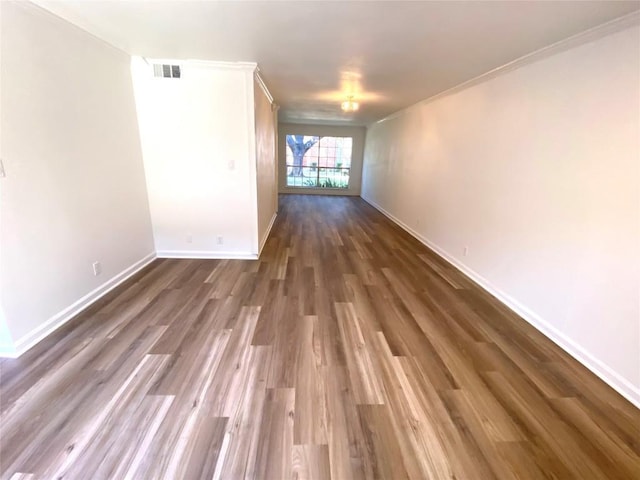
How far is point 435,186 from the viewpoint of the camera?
468cm

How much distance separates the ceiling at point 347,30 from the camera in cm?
192

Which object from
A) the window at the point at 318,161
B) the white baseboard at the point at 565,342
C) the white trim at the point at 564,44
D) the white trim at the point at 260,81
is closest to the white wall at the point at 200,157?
the white trim at the point at 260,81

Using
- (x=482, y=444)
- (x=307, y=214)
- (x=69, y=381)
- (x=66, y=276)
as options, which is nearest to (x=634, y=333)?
(x=482, y=444)

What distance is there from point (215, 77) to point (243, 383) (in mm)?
3183

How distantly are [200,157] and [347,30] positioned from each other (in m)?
2.22

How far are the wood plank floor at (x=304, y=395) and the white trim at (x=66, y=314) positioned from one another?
73mm

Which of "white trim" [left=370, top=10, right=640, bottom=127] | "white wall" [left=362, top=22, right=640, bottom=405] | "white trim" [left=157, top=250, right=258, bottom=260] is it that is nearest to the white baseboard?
"white wall" [left=362, top=22, right=640, bottom=405]

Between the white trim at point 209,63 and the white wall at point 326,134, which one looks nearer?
the white trim at point 209,63

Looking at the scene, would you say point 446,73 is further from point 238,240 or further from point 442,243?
point 238,240

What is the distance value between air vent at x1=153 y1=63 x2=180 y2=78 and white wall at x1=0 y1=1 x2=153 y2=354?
27 centimetres

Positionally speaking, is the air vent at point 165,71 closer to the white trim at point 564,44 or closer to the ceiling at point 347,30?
the ceiling at point 347,30

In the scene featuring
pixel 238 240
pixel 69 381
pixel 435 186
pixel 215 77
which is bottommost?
pixel 69 381

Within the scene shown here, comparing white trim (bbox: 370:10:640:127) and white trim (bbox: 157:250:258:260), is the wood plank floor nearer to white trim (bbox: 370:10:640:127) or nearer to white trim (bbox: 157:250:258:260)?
white trim (bbox: 157:250:258:260)

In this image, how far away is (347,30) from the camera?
2285 mm
